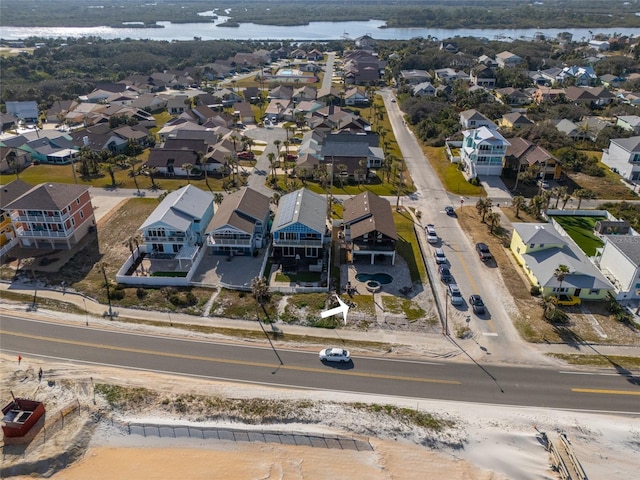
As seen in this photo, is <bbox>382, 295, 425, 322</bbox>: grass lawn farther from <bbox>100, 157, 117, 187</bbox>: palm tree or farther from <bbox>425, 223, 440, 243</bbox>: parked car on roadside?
<bbox>100, 157, 117, 187</bbox>: palm tree

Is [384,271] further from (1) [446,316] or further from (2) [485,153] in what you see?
(2) [485,153]

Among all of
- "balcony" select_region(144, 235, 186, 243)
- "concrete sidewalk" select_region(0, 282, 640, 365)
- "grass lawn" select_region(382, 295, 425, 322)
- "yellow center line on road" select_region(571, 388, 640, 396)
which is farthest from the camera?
"balcony" select_region(144, 235, 186, 243)

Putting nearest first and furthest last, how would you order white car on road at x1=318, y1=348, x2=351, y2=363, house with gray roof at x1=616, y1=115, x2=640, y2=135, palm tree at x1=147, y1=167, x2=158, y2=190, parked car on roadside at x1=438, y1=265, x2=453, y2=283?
1. white car on road at x1=318, y1=348, x2=351, y2=363
2. parked car on roadside at x1=438, y1=265, x2=453, y2=283
3. palm tree at x1=147, y1=167, x2=158, y2=190
4. house with gray roof at x1=616, y1=115, x2=640, y2=135

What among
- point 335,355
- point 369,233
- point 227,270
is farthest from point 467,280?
point 227,270

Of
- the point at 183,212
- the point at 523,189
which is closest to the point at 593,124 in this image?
the point at 523,189

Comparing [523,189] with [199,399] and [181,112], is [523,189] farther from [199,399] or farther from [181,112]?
[181,112]

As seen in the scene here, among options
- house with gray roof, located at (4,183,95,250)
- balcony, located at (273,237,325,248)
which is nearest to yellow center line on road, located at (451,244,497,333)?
balcony, located at (273,237,325,248)
